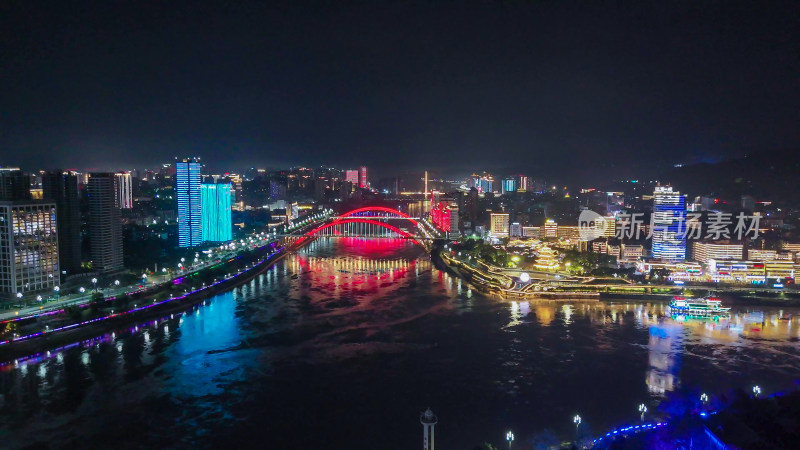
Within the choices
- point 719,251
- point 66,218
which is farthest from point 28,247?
point 719,251

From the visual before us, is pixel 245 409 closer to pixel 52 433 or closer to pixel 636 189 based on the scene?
pixel 52 433

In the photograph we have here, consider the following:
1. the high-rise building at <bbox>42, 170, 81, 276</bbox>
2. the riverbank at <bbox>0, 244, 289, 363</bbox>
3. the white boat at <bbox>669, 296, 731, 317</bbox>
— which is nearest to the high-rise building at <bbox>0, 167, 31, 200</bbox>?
the high-rise building at <bbox>42, 170, 81, 276</bbox>

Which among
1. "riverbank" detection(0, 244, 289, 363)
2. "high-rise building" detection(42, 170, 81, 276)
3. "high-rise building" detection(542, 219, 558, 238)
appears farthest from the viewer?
"high-rise building" detection(542, 219, 558, 238)

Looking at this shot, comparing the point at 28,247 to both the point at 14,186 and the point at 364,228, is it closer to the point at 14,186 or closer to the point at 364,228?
the point at 14,186

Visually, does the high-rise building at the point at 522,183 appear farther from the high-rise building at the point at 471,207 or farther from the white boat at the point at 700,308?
the white boat at the point at 700,308

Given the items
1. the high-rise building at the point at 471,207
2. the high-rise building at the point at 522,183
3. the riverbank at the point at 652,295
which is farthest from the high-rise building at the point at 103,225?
the high-rise building at the point at 522,183

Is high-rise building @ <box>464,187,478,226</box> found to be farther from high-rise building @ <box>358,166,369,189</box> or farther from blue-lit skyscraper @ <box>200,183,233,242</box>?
high-rise building @ <box>358,166,369,189</box>
